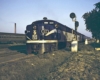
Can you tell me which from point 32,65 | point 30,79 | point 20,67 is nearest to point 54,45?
point 32,65

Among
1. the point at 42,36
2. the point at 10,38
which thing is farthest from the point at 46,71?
the point at 10,38

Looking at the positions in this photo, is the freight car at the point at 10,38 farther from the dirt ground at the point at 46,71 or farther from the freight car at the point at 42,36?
the dirt ground at the point at 46,71

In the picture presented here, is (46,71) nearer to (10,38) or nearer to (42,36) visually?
(42,36)

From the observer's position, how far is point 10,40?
31.0 meters

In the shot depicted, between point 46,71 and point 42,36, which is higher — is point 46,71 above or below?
below

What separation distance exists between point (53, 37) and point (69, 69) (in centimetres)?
587

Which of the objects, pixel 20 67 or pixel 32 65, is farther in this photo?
pixel 32 65

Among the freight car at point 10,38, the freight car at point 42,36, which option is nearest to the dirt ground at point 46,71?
the freight car at point 42,36

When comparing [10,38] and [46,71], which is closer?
[46,71]

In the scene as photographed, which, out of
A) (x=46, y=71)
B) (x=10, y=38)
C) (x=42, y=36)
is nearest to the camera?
(x=46, y=71)

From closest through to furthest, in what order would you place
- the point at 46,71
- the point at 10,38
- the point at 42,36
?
the point at 46,71, the point at 42,36, the point at 10,38

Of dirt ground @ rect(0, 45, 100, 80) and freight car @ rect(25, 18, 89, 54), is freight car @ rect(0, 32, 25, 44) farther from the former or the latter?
dirt ground @ rect(0, 45, 100, 80)

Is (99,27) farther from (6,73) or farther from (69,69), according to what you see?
(6,73)

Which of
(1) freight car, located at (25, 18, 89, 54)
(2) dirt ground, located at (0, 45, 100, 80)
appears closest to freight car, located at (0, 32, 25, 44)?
(1) freight car, located at (25, 18, 89, 54)
